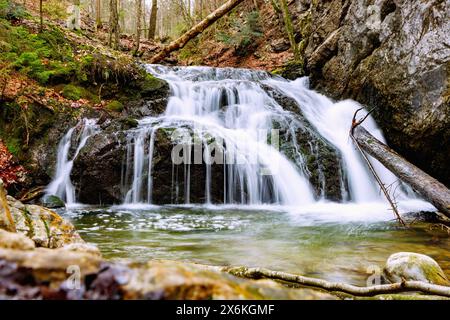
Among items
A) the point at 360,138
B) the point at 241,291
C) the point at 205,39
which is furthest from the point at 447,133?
the point at 205,39

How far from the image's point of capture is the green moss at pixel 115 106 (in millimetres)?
9180

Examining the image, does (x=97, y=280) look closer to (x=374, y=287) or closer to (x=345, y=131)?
(x=374, y=287)

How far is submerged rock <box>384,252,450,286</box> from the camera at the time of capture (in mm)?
2537

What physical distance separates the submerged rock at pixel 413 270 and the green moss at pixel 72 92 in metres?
8.72

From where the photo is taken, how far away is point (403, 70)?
738cm

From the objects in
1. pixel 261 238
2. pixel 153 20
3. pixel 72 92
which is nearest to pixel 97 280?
pixel 261 238

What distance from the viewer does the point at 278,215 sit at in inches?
254

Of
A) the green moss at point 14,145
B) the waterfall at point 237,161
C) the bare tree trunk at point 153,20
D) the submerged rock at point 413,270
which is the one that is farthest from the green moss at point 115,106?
the bare tree trunk at point 153,20

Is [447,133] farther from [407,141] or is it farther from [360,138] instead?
[360,138]

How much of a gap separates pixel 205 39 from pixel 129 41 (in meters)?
5.03

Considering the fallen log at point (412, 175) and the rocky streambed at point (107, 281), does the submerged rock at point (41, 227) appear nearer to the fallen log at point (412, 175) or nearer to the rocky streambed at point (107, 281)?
the rocky streambed at point (107, 281)

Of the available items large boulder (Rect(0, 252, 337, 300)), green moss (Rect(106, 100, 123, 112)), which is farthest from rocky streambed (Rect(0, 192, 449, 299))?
green moss (Rect(106, 100, 123, 112))

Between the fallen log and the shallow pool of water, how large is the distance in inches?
19.6

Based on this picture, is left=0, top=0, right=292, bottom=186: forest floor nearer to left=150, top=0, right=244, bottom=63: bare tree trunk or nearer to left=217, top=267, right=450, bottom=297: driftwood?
left=150, top=0, right=244, bottom=63: bare tree trunk
